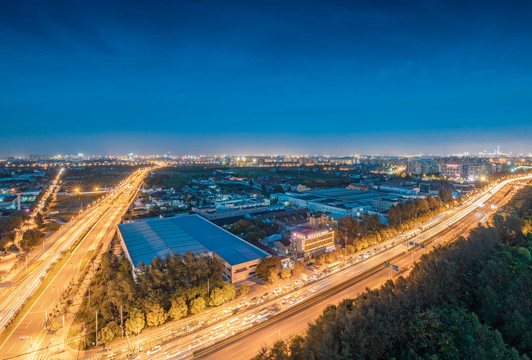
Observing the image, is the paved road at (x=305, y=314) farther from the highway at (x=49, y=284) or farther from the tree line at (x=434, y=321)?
the highway at (x=49, y=284)

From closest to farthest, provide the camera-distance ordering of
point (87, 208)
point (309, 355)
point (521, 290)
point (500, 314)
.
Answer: point (309, 355)
point (500, 314)
point (521, 290)
point (87, 208)

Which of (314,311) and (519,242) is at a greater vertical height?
(519,242)

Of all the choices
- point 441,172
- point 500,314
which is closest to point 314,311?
point 500,314

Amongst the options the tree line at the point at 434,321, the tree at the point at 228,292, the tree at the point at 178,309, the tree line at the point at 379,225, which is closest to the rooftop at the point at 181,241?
the tree at the point at 228,292

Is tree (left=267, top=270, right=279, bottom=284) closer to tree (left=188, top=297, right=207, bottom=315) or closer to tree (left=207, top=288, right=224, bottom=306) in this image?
tree (left=207, top=288, right=224, bottom=306)

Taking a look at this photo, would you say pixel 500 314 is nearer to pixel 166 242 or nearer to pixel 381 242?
pixel 381 242

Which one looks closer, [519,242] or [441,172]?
[519,242]
